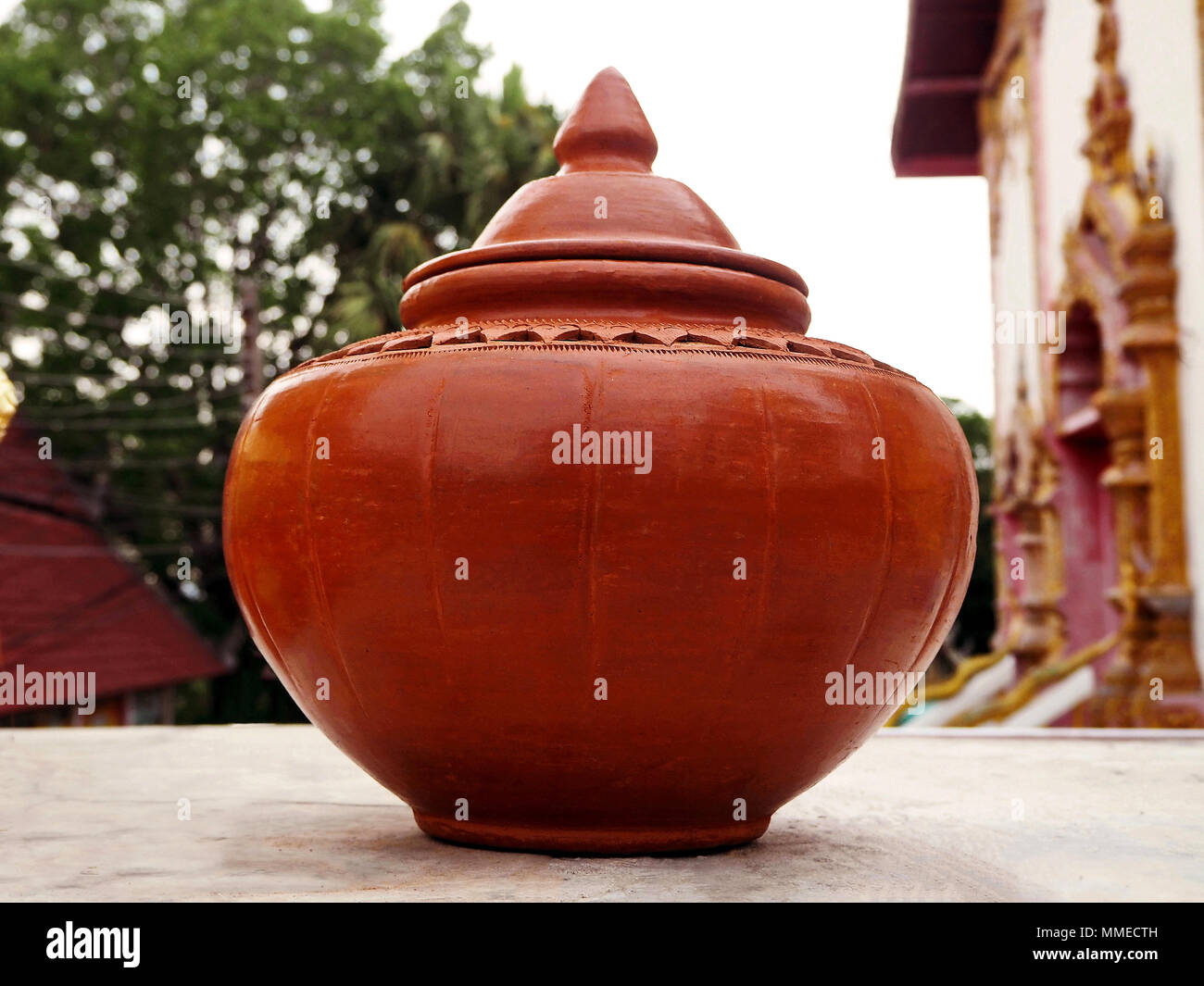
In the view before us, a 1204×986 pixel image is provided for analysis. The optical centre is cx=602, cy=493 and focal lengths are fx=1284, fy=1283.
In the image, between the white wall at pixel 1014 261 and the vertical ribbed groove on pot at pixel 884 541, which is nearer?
the vertical ribbed groove on pot at pixel 884 541

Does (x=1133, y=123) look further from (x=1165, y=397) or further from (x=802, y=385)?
(x=802, y=385)

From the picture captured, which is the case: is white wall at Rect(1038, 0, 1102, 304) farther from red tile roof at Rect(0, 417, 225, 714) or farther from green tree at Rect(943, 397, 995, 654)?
green tree at Rect(943, 397, 995, 654)

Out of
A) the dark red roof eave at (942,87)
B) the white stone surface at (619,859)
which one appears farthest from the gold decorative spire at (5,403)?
the dark red roof eave at (942,87)

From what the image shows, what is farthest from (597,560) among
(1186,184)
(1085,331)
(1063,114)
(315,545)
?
(1063,114)

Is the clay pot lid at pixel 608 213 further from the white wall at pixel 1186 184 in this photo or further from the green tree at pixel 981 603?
the green tree at pixel 981 603

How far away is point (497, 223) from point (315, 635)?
3.35 feet

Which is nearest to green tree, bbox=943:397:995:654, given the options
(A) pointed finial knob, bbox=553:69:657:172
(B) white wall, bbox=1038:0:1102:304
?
(B) white wall, bbox=1038:0:1102:304

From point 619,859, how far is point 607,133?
1.65 m

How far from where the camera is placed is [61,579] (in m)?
13.2

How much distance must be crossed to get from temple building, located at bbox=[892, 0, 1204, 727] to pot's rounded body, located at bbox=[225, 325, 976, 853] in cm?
532

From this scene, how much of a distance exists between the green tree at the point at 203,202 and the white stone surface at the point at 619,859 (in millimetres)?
12635

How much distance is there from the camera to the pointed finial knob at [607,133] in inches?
119

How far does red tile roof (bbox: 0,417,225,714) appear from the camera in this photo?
487 inches

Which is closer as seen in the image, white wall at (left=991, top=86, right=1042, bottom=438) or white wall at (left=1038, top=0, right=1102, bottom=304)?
white wall at (left=1038, top=0, right=1102, bottom=304)
